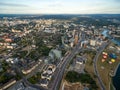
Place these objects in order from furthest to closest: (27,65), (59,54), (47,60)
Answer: (59,54) < (47,60) < (27,65)

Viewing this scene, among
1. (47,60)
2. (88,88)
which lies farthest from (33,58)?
(88,88)

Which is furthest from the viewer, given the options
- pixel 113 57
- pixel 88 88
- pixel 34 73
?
pixel 113 57

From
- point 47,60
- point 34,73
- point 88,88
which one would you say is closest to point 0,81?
point 34,73

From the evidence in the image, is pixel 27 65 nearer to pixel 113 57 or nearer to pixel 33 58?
pixel 33 58

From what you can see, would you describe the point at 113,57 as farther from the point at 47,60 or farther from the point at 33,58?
the point at 33,58

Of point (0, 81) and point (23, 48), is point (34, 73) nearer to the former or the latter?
point (0, 81)

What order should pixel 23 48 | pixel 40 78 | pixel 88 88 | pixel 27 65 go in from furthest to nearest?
pixel 23 48 < pixel 27 65 < pixel 40 78 < pixel 88 88

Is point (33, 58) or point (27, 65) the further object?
point (33, 58)

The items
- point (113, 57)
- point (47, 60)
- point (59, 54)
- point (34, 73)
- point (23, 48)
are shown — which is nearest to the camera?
point (34, 73)

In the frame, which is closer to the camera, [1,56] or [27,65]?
[27,65]
